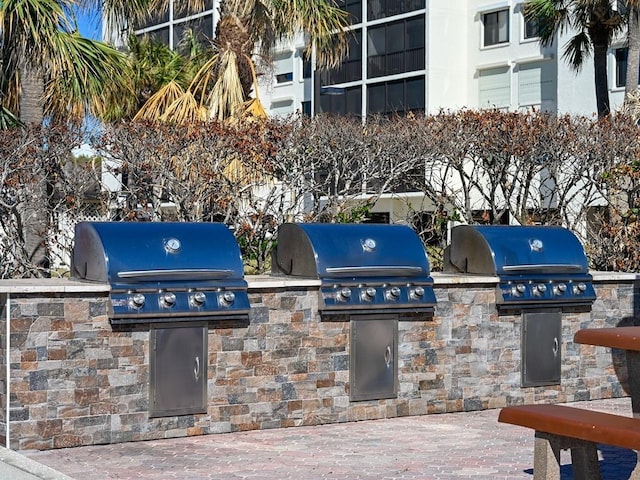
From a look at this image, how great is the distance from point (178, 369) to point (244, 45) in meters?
11.8

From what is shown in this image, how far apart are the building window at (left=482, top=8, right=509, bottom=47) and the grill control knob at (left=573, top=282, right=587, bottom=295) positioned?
25.9 m

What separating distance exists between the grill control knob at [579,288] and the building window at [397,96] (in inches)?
1041

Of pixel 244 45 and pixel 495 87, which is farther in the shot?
pixel 495 87

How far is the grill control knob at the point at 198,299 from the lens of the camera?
8828 mm

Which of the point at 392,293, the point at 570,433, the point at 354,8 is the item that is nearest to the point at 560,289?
the point at 392,293

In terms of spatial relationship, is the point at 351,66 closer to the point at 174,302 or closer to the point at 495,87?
the point at 495,87

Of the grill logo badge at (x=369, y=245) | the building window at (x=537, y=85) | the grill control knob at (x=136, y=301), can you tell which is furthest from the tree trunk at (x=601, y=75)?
the grill control knob at (x=136, y=301)

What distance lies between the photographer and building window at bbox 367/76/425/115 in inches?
1481

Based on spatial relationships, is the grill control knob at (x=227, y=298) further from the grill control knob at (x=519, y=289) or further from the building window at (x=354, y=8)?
the building window at (x=354, y=8)

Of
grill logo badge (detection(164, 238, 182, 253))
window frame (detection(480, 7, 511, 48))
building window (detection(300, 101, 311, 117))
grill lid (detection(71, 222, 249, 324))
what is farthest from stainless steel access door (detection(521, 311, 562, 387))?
building window (detection(300, 101, 311, 117))

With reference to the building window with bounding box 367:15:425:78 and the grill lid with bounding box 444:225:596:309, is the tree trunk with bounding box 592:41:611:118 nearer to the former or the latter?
the building window with bounding box 367:15:425:78

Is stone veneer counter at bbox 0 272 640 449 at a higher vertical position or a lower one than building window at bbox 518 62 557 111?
lower

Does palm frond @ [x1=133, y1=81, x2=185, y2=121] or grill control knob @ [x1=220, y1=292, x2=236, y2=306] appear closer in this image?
grill control knob @ [x1=220, y1=292, x2=236, y2=306]

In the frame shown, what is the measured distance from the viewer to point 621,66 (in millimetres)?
31531
